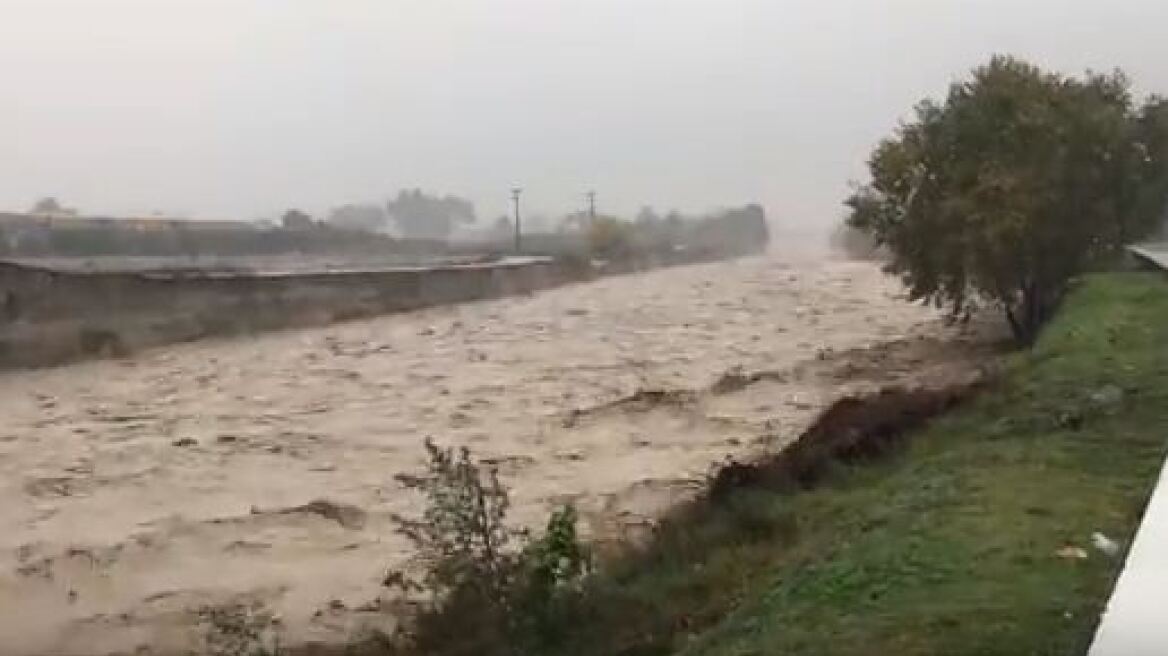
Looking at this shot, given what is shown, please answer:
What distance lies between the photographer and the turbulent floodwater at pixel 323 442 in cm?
1466

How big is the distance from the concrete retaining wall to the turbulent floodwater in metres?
1.63

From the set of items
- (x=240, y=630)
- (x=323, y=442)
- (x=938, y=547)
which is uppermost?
(x=938, y=547)

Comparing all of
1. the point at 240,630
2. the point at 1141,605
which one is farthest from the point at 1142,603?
the point at 240,630

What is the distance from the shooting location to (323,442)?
956 inches

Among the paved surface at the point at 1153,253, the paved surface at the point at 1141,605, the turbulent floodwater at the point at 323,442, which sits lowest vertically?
the turbulent floodwater at the point at 323,442

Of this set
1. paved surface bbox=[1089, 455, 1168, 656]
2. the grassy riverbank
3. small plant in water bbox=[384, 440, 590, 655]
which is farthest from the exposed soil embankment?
paved surface bbox=[1089, 455, 1168, 656]

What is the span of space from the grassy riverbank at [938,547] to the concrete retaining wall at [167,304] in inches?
1341

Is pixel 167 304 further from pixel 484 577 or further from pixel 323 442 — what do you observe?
pixel 484 577

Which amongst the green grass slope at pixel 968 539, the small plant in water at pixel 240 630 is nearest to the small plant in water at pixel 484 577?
the green grass slope at pixel 968 539

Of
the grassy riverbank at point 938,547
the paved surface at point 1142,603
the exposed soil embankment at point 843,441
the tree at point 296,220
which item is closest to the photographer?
the paved surface at point 1142,603

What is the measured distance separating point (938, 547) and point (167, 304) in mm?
43903

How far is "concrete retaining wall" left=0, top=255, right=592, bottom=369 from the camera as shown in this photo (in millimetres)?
44312

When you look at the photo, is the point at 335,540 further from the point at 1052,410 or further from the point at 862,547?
the point at 862,547

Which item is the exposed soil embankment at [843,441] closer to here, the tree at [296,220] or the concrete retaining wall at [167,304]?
the concrete retaining wall at [167,304]
